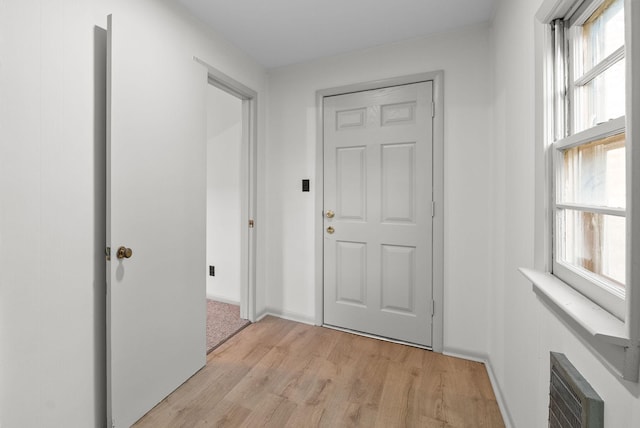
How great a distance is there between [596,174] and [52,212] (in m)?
1.96

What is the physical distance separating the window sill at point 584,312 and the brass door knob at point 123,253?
1.70m

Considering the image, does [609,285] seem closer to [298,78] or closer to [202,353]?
[202,353]

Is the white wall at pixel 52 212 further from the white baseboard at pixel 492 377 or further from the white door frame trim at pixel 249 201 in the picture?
the white baseboard at pixel 492 377

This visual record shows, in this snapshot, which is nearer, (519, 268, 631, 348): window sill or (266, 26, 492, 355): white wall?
(519, 268, 631, 348): window sill

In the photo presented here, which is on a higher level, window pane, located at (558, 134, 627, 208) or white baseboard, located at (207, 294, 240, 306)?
window pane, located at (558, 134, 627, 208)

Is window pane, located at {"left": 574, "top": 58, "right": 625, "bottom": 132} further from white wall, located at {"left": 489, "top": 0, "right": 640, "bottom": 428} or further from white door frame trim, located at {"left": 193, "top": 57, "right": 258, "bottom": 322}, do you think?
white door frame trim, located at {"left": 193, "top": 57, "right": 258, "bottom": 322}

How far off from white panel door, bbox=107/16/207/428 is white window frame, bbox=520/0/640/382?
174 cm

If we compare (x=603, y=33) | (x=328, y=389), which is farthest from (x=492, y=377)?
(x=603, y=33)

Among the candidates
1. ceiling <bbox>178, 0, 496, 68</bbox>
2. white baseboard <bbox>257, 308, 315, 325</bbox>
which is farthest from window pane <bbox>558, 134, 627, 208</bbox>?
white baseboard <bbox>257, 308, 315, 325</bbox>

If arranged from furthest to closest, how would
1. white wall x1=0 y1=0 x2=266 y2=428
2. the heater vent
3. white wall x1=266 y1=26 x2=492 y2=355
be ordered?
white wall x1=266 y1=26 x2=492 y2=355
white wall x1=0 y1=0 x2=266 y2=428
the heater vent

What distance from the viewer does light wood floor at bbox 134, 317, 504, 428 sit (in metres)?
1.50

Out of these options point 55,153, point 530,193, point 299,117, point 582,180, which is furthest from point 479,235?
point 55,153

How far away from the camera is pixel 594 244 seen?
0.84 m

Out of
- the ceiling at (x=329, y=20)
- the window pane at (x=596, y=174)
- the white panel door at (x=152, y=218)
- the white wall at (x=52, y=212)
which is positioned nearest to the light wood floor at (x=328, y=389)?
the white panel door at (x=152, y=218)
